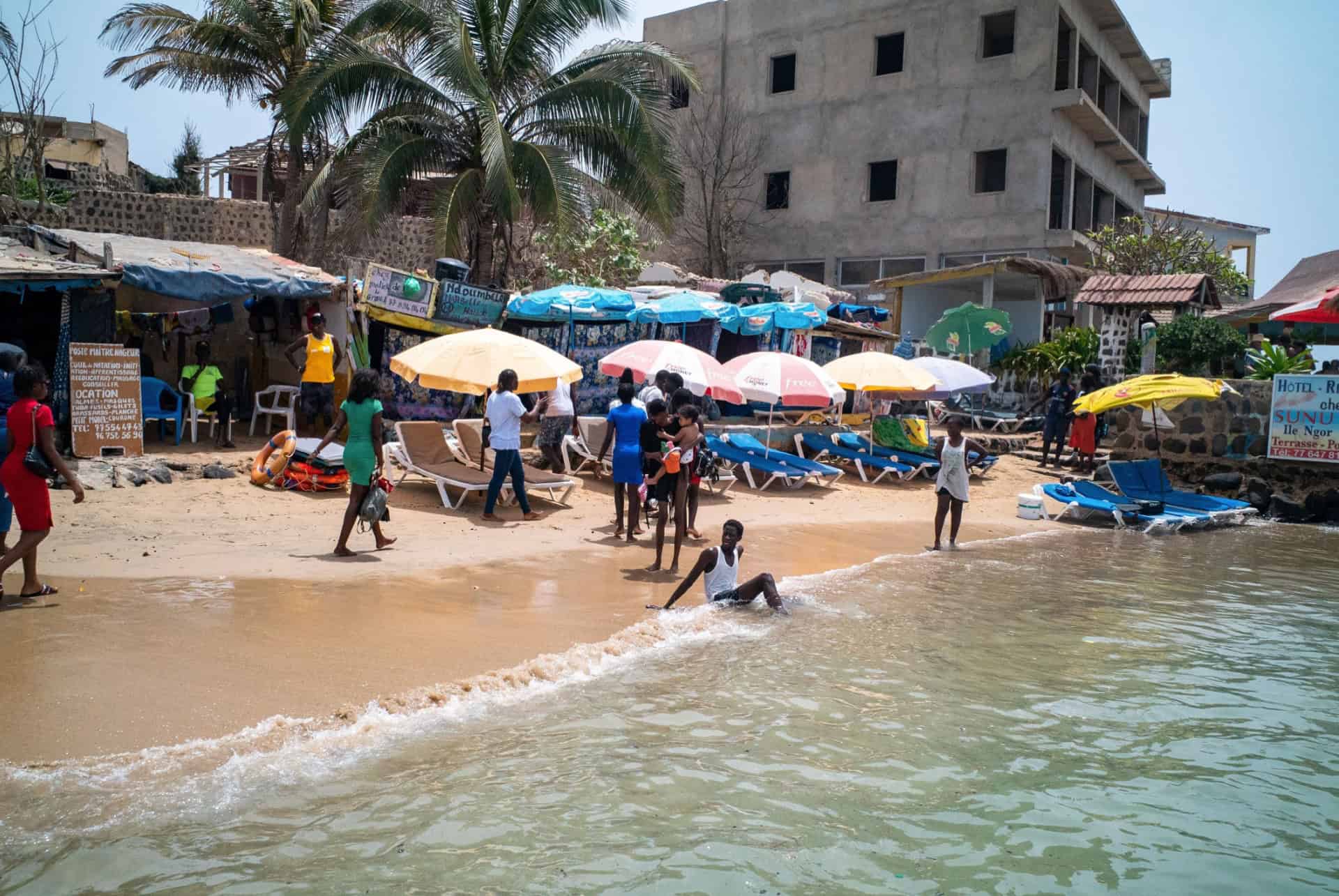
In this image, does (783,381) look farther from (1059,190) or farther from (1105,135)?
(1105,135)

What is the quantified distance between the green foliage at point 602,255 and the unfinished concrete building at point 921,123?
5308mm

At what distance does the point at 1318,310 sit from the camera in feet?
59.9

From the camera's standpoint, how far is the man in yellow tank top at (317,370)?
13.9m

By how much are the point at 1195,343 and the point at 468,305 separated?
1404 cm

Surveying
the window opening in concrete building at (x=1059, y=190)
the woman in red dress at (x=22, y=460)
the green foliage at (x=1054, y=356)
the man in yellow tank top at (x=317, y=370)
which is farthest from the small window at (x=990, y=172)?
the woman in red dress at (x=22, y=460)

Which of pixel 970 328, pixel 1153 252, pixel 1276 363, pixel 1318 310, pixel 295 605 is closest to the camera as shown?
pixel 295 605

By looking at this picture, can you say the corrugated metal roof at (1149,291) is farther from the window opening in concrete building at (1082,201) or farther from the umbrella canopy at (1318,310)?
the window opening in concrete building at (1082,201)

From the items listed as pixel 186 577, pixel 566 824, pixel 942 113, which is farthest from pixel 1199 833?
pixel 942 113

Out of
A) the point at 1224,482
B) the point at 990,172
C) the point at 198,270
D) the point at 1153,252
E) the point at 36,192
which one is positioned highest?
the point at 990,172

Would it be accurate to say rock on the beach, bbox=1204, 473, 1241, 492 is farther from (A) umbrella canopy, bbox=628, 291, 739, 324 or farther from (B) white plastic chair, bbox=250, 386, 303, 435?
(B) white plastic chair, bbox=250, 386, 303, 435

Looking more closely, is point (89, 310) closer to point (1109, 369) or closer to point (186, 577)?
point (186, 577)

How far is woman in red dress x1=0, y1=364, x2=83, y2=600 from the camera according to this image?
7.01 metres

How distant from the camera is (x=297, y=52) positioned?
2002cm

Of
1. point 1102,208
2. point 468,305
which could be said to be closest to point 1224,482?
point 468,305
